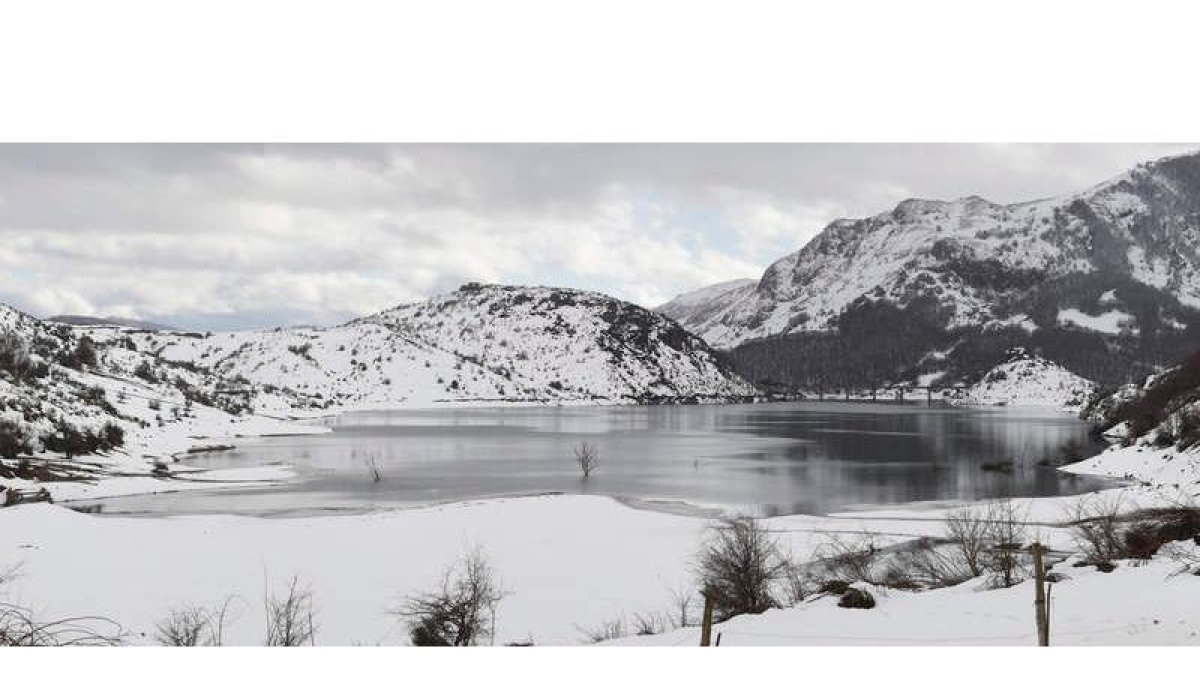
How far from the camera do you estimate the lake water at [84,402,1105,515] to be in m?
42.5

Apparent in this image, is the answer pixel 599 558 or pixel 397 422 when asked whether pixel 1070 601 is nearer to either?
pixel 599 558

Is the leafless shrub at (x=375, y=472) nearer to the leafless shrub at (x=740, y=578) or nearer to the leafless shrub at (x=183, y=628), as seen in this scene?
the leafless shrub at (x=183, y=628)

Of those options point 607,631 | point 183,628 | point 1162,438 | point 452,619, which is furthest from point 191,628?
point 1162,438

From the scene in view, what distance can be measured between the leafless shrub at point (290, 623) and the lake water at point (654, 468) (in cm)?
1626

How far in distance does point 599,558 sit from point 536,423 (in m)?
91.0

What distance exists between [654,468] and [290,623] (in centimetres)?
4285

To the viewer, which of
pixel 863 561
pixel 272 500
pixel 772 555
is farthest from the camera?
pixel 272 500

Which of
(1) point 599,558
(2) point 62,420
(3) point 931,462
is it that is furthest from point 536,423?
(1) point 599,558

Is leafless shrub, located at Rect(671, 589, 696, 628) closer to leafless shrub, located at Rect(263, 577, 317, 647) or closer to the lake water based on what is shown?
leafless shrub, located at Rect(263, 577, 317, 647)

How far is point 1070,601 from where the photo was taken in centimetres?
1714

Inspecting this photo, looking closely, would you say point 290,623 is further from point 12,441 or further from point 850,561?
point 12,441

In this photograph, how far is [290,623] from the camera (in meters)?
18.4

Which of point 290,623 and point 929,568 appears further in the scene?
point 929,568

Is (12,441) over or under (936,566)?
over
